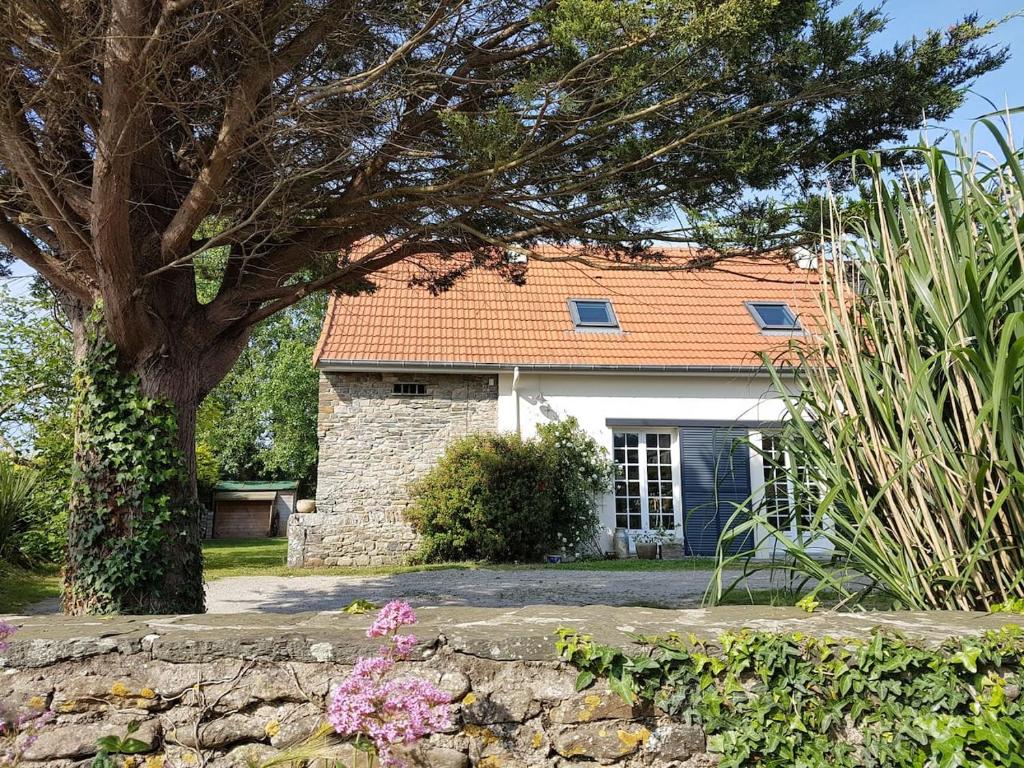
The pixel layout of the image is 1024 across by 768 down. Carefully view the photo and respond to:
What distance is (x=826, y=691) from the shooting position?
8.08 feet

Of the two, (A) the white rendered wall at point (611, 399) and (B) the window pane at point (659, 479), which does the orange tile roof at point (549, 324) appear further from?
(B) the window pane at point (659, 479)

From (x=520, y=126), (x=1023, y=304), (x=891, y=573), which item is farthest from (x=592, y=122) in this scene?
(x=891, y=573)

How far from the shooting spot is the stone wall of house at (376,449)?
13000 millimetres

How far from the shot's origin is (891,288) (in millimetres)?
3025

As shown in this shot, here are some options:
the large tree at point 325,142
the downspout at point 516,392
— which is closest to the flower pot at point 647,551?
the downspout at point 516,392

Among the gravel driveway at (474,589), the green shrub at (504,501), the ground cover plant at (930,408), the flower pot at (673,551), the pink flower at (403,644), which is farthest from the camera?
the flower pot at (673,551)

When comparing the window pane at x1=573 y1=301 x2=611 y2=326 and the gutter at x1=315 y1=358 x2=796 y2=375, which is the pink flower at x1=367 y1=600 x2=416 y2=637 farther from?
the window pane at x1=573 y1=301 x2=611 y2=326

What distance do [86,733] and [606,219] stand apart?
14.4 ft

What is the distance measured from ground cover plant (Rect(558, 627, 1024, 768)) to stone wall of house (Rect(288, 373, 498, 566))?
36.0 feet

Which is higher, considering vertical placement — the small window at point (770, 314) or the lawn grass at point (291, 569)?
the small window at point (770, 314)

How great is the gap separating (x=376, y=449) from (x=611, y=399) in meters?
4.04

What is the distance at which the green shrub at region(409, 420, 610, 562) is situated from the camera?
41.3 ft

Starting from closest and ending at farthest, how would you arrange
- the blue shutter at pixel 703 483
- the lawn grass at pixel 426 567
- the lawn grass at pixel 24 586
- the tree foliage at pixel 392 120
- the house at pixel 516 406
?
the tree foliage at pixel 392 120, the lawn grass at pixel 24 586, the lawn grass at pixel 426 567, the house at pixel 516 406, the blue shutter at pixel 703 483

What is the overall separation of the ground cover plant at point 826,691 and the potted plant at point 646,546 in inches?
427
